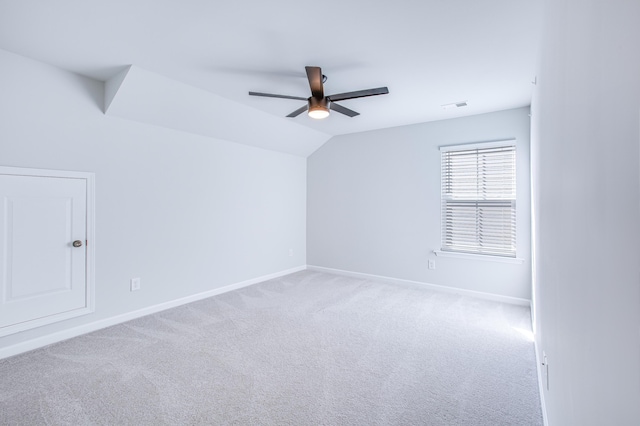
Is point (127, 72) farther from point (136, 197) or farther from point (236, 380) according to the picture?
point (236, 380)

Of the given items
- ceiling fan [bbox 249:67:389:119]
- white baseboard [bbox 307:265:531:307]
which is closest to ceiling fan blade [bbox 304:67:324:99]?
ceiling fan [bbox 249:67:389:119]

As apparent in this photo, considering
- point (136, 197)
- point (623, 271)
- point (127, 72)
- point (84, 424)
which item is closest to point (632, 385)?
point (623, 271)

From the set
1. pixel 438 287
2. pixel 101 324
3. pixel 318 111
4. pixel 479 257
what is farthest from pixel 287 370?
pixel 479 257

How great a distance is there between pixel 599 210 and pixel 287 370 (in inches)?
91.8

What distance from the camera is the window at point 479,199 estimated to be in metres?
4.10

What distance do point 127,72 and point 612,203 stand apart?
11.6 feet

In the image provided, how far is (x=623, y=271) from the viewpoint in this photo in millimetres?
553

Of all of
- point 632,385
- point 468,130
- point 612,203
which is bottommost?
point 632,385

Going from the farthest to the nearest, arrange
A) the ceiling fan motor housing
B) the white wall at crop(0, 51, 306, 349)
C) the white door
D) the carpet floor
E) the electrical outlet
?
the electrical outlet
the ceiling fan motor housing
the white wall at crop(0, 51, 306, 349)
the white door
the carpet floor

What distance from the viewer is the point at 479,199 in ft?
14.1

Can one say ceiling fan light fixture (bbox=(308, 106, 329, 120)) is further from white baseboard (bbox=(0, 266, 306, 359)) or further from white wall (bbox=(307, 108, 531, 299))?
white baseboard (bbox=(0, 266, 306, 359))

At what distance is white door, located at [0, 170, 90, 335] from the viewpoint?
2.70m

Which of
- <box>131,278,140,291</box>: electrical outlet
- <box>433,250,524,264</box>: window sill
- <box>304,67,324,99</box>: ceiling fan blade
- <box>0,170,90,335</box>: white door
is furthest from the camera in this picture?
<box>433,250,524,264</box>: window sill

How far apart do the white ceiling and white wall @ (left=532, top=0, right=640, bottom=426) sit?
1196 mm
